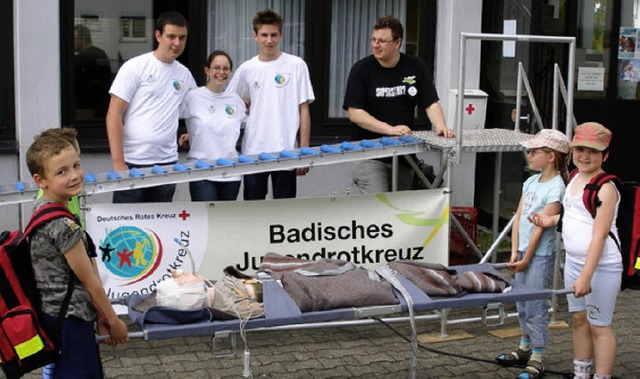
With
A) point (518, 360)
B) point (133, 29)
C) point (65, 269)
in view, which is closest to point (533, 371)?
point (518, 360)

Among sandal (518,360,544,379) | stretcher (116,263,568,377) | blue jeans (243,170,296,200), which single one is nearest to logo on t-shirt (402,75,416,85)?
blue jeans (243,170,296,200)

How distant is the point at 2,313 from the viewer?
4113mm

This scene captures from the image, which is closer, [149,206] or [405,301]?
[405,301]

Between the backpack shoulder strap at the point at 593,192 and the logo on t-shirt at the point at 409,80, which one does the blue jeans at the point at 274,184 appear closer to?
the logo on t-shirt at the point at 409,80

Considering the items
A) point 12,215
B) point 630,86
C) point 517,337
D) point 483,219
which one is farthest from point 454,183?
point 12,215

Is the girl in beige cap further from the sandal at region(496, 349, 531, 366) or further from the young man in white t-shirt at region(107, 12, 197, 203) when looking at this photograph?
the young man in white t-shirt at region(107, 12, 197, 203)

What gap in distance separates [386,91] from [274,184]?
100 centimetres

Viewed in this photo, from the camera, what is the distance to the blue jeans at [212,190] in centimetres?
667

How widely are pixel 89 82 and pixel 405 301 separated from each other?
4979 mm

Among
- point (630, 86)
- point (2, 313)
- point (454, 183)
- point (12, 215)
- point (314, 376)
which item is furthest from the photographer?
point (630, 86)

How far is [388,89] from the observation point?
6.96 meters

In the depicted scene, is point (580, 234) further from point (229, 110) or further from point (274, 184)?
point (229, 110)

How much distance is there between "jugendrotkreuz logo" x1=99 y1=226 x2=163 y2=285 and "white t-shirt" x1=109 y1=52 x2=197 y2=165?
0.70 m

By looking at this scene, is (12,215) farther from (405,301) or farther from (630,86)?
(630,86)
